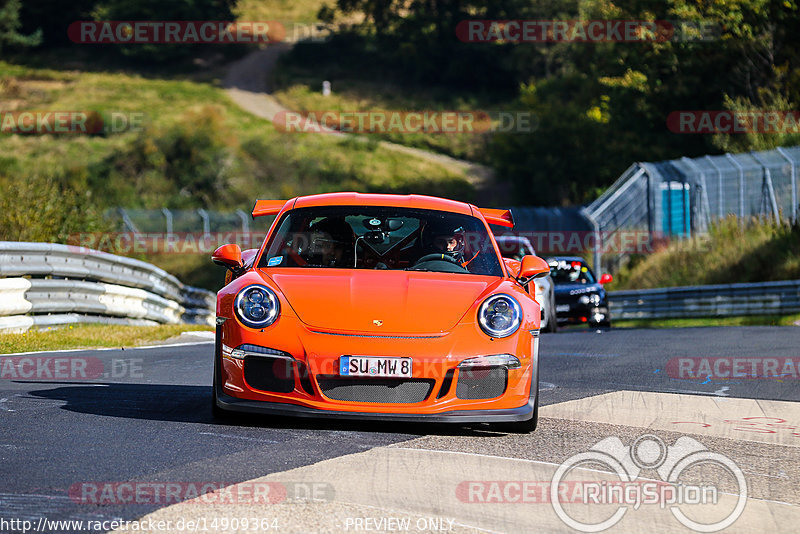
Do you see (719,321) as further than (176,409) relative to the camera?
Yes

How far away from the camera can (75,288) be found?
1582 cm

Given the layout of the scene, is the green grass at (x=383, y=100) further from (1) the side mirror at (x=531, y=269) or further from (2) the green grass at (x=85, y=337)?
(1) the side mirror at (x=531, y=269)

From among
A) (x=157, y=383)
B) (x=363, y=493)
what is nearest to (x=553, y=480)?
(x=363, y=493)

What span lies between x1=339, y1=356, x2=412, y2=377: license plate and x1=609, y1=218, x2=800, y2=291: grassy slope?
836 inches

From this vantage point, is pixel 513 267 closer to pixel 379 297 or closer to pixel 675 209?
pixel 379 297

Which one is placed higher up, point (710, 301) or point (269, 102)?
point (269, 102)

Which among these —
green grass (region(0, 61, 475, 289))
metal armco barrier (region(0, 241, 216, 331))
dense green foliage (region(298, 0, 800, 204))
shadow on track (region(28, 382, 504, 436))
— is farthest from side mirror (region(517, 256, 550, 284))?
green grass (region(0, 61, 475, 289))

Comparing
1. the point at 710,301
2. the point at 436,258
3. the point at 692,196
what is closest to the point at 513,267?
the point at 436,258

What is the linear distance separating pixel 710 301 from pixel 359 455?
66.9 ft

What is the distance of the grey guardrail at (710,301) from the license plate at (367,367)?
18121 mm

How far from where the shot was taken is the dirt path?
66.8 metres

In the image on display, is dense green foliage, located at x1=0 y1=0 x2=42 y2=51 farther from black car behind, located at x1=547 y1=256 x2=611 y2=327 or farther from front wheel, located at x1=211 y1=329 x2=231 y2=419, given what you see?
front wheel, located at x1=211 y1=329 x2=231 y2=419

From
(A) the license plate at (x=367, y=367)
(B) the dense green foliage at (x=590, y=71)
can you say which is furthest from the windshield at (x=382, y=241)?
(B) the dense green foliage at (x=590, y=71)

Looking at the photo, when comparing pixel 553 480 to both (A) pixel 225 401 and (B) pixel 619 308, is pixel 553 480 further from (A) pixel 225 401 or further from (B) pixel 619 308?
(B) pixel 619 308
